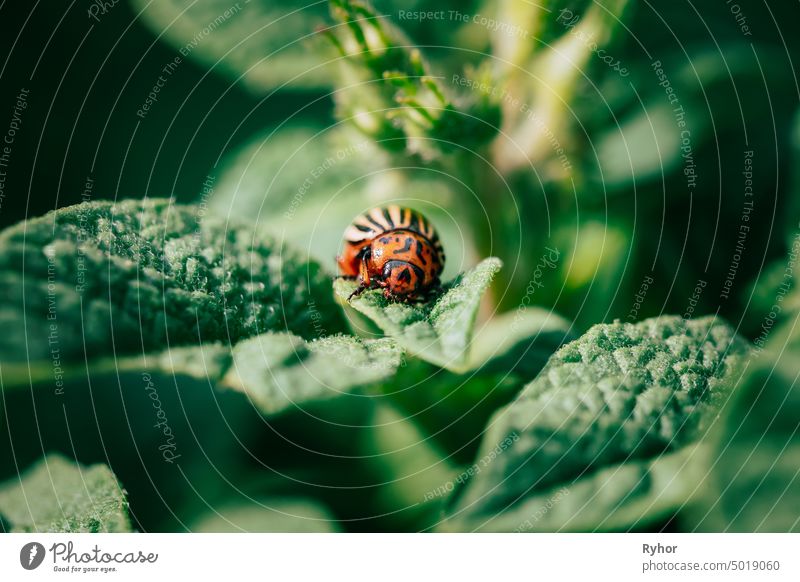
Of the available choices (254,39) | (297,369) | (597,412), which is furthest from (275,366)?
(254,39)

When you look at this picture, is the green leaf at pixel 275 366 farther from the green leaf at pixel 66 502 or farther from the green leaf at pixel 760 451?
the green leaf at pixel 760 451

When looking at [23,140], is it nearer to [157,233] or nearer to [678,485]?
[157,233]

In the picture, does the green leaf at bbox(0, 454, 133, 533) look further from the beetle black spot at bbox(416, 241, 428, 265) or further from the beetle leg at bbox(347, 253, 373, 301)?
the beetle black spot at bbox(416, 241, 428, 265)

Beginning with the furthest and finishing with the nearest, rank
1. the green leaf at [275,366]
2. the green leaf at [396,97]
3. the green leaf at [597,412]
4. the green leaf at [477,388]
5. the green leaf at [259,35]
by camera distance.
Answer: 1. the green leaf at [259,35]
2. the green leaf at [396,97]
3. the green leaf at [477,388]
4. the green leaf at [597,412]
5. the green leaf at [275,366]

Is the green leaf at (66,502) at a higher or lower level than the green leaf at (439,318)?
lower
